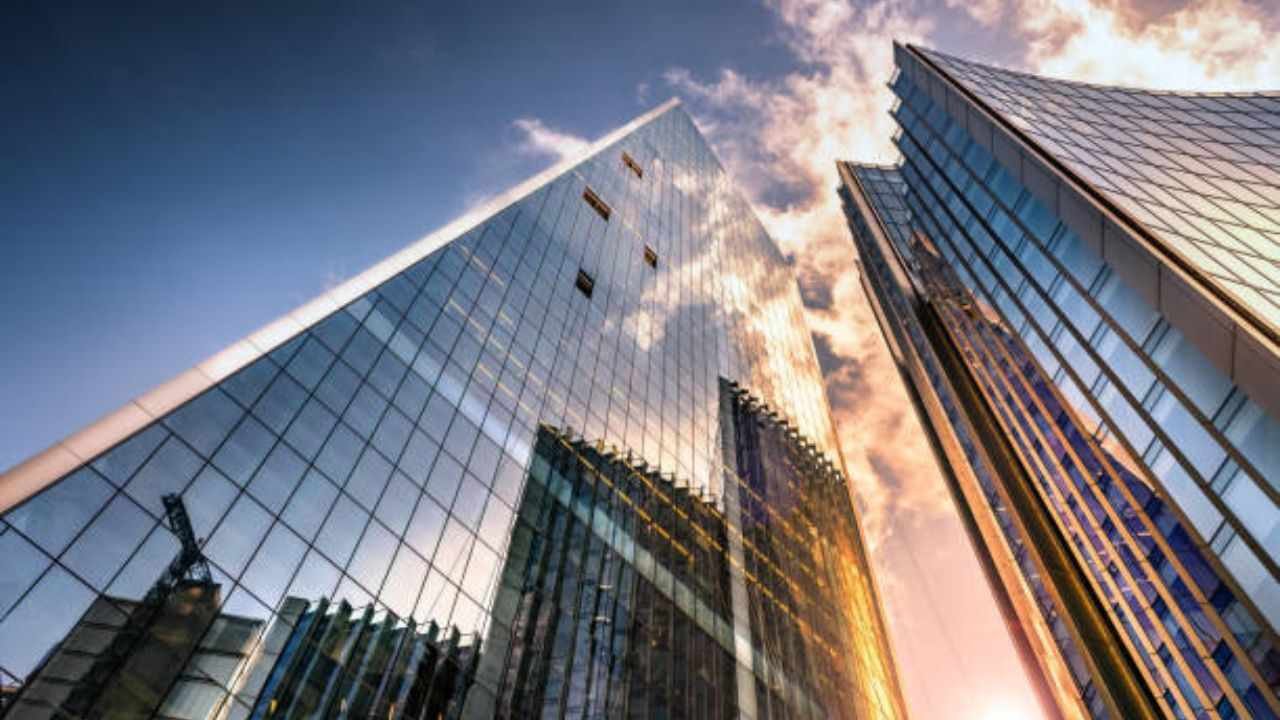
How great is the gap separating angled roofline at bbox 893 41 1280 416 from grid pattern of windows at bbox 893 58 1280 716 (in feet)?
3.93

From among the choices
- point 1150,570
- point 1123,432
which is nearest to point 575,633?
point 1123,432

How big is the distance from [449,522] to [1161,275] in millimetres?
24013

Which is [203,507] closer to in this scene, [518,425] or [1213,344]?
[518,425]

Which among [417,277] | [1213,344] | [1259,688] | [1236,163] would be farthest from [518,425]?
[1236,163]

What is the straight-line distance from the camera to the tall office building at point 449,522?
534 inches

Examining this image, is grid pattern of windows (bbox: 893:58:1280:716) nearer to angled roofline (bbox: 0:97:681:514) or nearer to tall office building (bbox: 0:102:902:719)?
tall office building (bbox: 0:102:902:719)

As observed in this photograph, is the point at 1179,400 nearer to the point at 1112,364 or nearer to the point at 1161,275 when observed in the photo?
the point at 1161,275

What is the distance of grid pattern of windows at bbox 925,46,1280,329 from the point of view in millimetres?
23031

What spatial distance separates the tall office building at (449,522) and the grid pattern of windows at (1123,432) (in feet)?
62.4

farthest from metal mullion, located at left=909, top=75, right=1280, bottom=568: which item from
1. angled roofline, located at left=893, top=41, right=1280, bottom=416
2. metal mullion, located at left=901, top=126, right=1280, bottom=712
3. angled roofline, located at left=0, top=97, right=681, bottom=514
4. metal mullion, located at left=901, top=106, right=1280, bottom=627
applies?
angled roofline, located at left=0, top=97, right=681, bottom=514

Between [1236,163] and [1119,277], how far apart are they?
57.9 feet

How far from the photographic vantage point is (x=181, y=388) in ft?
56.1

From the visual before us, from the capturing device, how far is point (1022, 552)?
176ft

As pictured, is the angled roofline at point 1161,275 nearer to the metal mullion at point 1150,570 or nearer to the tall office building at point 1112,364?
the tall office building at point 1112,364
